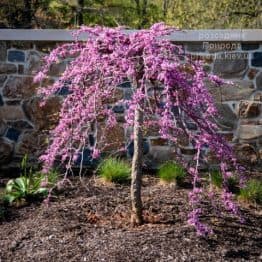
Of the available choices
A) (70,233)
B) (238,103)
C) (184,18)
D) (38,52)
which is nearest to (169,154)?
(238,103)

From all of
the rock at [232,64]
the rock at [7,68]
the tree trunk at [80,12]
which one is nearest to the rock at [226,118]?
the rock at [232,64]

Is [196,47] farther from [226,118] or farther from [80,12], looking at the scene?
[80,12]

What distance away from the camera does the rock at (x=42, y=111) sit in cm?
675

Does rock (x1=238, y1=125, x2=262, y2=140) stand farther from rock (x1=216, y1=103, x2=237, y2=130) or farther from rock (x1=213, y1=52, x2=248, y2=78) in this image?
rock (x1=213, y1=52, x2=248, y2=78)

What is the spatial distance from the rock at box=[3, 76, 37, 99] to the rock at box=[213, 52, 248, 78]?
2067 millimetres

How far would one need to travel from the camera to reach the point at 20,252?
13.4 ft

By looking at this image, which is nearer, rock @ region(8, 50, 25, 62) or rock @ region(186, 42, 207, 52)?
rock @ region(186, 42, 207, 52)

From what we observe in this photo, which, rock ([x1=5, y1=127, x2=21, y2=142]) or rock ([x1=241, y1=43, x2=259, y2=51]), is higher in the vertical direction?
rock ([x1=241, y1=43, x2=259, y2=51])

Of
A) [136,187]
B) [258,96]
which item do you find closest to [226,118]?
[258,96]

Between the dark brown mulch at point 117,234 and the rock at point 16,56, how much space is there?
209cm

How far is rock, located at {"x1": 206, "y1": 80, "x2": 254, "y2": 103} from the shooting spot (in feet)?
21.5

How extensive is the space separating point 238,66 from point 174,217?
244 centimetres

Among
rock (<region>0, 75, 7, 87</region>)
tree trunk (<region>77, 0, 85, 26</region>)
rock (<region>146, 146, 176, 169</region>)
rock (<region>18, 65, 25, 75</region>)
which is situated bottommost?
rock (<region>146, 146, 176, 169</region>)

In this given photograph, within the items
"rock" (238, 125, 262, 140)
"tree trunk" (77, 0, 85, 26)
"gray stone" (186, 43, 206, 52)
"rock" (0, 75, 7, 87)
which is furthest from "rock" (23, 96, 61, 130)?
"tree trunk" (77, 0, 85, 26)
